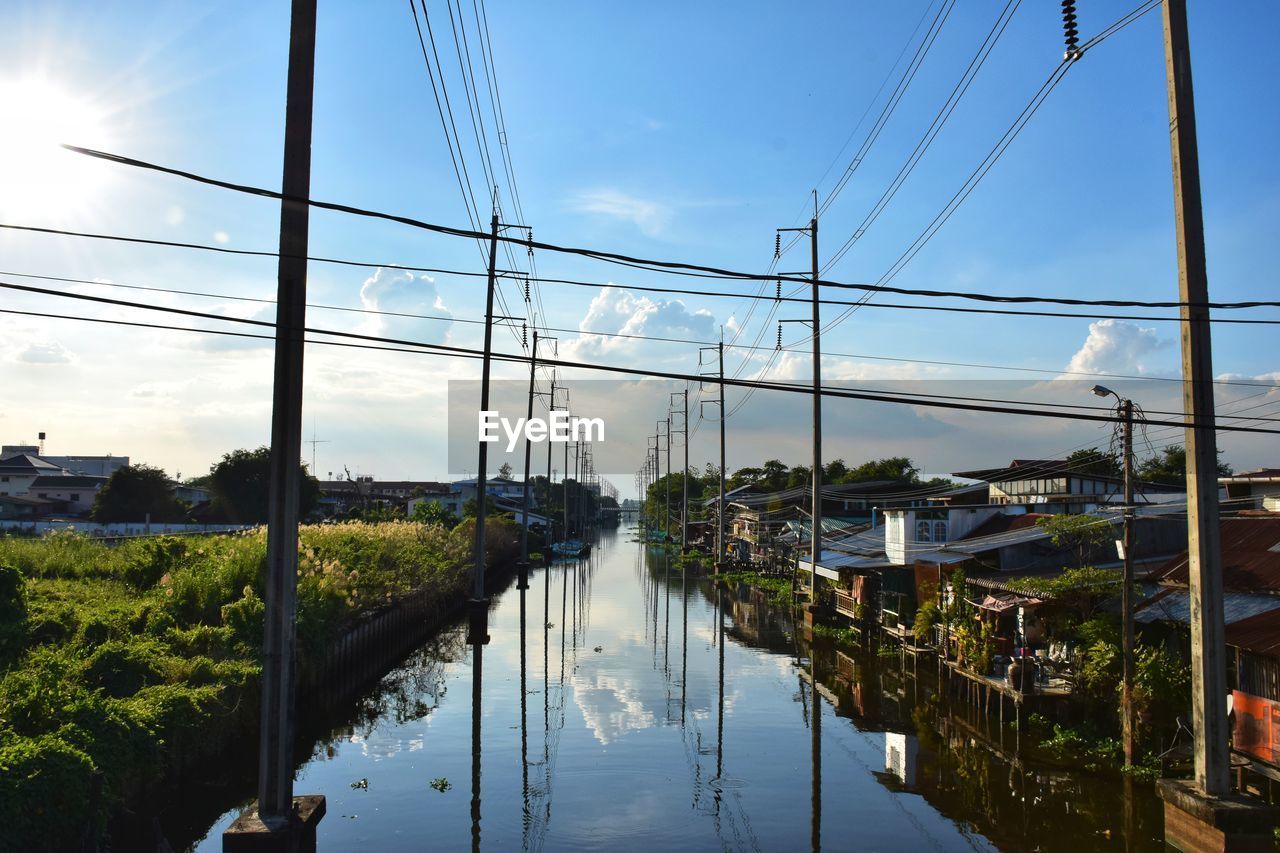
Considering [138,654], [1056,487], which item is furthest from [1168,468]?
[138,654]

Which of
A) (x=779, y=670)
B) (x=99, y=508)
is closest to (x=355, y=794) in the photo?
(x=779, y=670)

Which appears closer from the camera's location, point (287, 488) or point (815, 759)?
point (287, 488)

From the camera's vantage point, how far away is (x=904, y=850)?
12.8 meters

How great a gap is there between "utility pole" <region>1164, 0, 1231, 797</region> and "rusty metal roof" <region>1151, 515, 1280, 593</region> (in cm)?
520

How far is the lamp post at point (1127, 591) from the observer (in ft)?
50.4

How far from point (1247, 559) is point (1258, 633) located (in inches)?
167

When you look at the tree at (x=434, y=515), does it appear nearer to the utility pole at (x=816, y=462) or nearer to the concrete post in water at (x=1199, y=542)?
the utility pole at (x=816, y=462)

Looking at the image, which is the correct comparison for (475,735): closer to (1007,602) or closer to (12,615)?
(12,615)

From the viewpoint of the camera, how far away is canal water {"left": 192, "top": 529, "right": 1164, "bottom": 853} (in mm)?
13438

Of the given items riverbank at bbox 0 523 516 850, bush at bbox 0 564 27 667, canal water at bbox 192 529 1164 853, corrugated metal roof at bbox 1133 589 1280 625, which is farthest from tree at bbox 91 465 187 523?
corrugated metal roof at bbox 1133 589 1280 625

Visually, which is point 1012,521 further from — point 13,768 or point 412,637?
point 13,768

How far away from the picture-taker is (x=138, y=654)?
52.9 feet

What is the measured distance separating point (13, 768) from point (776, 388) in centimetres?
1014

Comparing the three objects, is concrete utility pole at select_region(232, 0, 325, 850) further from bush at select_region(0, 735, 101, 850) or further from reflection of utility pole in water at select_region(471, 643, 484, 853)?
reflection of utility pole in water at select_region(471, 643, 484, 853)
